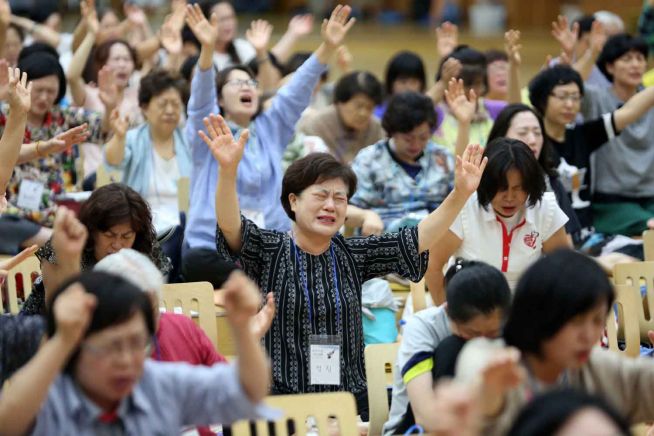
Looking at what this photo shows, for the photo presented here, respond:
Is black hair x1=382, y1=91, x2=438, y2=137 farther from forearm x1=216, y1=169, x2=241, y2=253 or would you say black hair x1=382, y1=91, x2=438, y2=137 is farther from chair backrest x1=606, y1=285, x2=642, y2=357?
forearm x1=216, y1=169, x2=241, y2=253

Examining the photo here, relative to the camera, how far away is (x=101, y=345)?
236cm

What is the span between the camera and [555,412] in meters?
2.07

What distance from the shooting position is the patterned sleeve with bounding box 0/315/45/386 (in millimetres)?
2797

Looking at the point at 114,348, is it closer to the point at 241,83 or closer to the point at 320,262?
the point at 320,262

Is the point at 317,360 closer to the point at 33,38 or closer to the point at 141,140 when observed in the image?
the point at 141,140

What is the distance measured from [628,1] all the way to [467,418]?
10.6 m

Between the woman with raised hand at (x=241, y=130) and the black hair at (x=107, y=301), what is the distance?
2.66 meters

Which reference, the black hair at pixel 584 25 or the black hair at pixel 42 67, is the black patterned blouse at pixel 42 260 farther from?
the black hair at pixel 584 25

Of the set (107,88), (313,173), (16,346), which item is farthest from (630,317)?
(107,88)

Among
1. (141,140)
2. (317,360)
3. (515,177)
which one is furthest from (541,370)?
(141,140)

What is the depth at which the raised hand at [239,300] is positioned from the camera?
7.63ft

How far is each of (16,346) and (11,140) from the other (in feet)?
5.18

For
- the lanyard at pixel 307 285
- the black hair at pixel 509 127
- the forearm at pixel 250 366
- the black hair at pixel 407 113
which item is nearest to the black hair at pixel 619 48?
the black hair at pixel 407 113

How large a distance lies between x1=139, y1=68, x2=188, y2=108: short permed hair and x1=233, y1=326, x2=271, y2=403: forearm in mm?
3501
